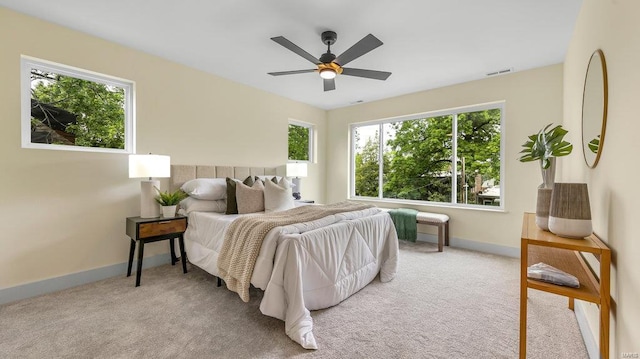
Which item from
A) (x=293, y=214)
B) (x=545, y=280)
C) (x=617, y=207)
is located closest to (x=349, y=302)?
(x=293, y=214)

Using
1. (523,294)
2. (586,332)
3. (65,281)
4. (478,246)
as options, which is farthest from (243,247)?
(478,246)

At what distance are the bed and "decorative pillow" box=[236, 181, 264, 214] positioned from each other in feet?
0.56

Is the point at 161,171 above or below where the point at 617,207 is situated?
above

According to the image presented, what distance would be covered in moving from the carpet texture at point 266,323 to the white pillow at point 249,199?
86cm

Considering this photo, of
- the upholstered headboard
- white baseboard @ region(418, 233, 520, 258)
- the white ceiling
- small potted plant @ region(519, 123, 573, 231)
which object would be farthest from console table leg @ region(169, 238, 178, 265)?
white baseboard @ region(418, 233, 520, 258)

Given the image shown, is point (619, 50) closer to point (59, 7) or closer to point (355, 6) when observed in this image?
point (355, 6)

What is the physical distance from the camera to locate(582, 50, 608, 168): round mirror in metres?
1.52

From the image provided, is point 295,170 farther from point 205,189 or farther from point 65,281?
point 65,281

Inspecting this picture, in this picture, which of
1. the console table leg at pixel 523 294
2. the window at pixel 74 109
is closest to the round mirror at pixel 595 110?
the console table leg at pixel 523 294

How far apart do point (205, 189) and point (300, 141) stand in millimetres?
2687

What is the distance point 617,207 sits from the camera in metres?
1.29

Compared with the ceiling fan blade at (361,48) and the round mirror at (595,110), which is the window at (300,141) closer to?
the ceiling fan blade at (361,48)

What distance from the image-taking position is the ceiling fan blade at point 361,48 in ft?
7.03

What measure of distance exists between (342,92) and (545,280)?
155 inches
